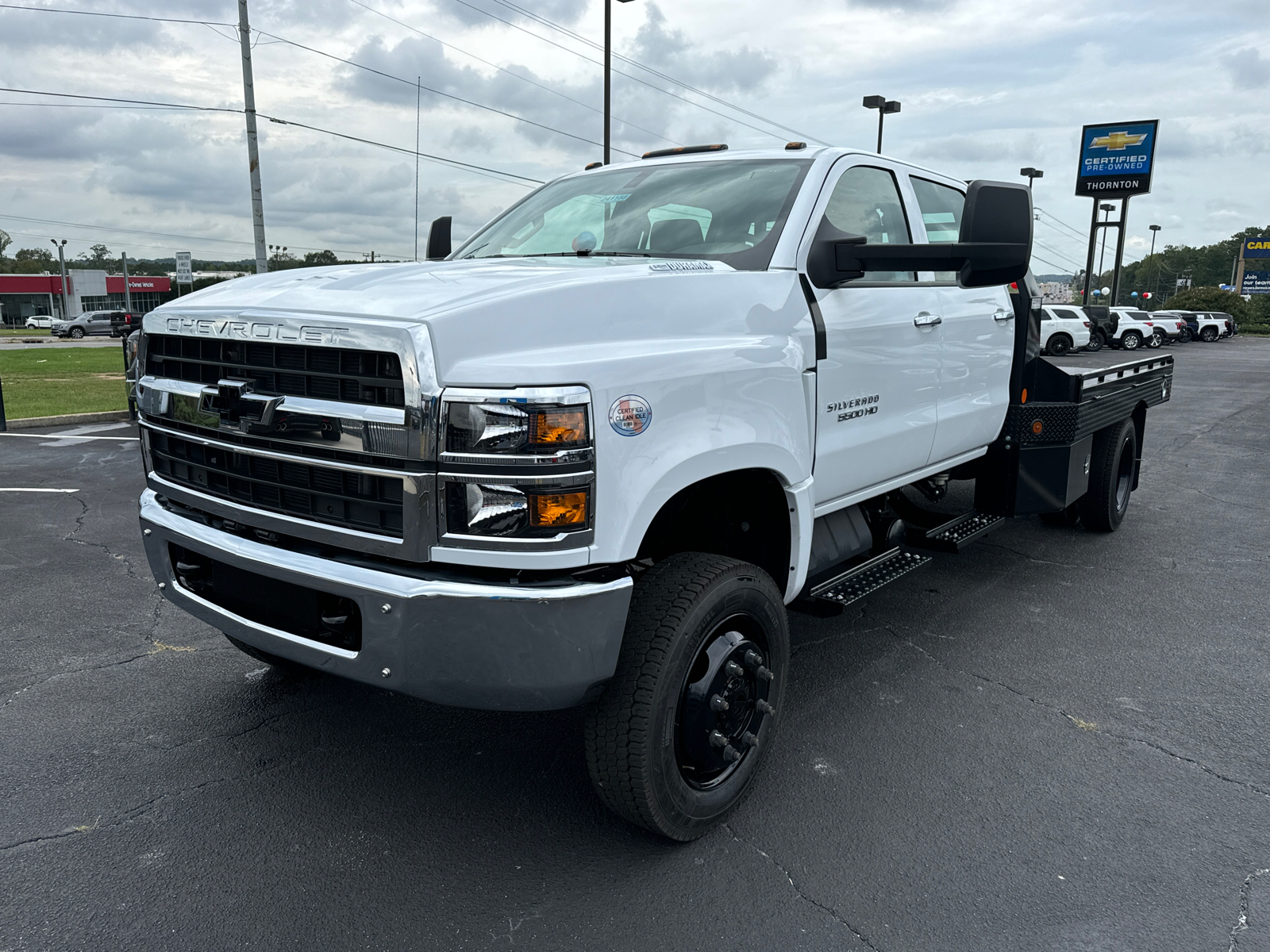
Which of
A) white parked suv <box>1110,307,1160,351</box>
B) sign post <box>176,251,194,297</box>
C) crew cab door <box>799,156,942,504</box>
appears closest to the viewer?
crew cab door <box>799,156,942,504</box>

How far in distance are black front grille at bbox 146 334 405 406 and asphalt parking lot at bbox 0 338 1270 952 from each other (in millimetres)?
1345

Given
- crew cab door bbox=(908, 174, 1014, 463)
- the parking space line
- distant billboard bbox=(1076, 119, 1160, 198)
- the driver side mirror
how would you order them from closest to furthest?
the driver side mirror < crew cab door bbox=(908, 174, 1014, 463) < the parking space line < distant billboard bbox=(1076, 119, 1160, 198)

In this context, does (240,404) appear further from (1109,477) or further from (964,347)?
(1109,477)

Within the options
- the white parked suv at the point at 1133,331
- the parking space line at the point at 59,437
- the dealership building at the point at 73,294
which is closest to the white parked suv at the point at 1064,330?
the white parked suv at the point at 1133,331

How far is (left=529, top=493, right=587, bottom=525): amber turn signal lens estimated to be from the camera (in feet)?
7.27

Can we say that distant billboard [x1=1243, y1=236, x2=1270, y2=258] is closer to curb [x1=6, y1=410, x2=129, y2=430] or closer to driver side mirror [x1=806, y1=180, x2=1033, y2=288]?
curb [x1=6, y1=410, x2=129, y2=430]

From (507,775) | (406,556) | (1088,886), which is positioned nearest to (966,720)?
(1088,886)

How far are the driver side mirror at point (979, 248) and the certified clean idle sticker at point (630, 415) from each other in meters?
1.11

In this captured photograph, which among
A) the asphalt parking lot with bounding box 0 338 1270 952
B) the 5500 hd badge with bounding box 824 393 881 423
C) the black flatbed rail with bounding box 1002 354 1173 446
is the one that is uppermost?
the 5500 hd badge with bounding box 824 393 881 423

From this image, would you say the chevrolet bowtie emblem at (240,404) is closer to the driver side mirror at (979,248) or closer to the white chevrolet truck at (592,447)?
the white chevrolet truck at (592,447)

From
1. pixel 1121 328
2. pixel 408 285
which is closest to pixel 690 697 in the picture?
pixel 408 285

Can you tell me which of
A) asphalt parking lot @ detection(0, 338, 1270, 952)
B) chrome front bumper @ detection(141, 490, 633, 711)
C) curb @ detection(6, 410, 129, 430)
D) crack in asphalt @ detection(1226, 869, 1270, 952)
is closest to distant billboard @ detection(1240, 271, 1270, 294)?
curb @ detection(6, 410, 129, 430)

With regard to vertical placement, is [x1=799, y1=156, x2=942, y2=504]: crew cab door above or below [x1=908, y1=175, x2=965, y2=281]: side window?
below

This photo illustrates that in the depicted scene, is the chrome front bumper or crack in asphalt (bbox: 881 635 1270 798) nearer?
the chrome front bumper
